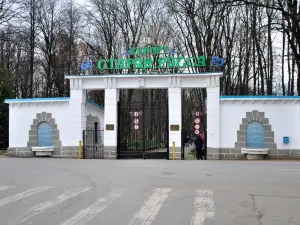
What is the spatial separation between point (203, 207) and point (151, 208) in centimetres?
107

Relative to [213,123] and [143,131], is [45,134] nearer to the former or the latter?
[143,131]

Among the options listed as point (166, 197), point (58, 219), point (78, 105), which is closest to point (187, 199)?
point (166, 197)

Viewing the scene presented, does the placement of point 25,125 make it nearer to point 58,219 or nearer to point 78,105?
point 78,105

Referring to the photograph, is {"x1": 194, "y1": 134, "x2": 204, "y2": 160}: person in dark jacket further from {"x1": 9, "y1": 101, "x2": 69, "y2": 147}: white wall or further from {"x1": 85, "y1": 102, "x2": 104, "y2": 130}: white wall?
{"x1": 9, "y1": 101, "x2": 69, "y2": 147}: white wall

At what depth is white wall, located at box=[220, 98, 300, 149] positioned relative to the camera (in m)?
22.3

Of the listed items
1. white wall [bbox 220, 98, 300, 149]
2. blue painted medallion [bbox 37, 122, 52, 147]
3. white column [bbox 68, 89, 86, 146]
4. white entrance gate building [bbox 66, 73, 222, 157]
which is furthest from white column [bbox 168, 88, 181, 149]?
blue painted medallion [bbox 37, 122, 52, 147]

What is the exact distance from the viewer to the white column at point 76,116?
2445cm

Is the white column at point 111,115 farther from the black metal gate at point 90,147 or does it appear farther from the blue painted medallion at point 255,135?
the blue painted medallion at point 255,135

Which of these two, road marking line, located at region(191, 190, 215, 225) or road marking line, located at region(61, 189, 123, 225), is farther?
road marking line, located at region(191, 190, 215, 225)

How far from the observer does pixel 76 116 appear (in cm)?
2452

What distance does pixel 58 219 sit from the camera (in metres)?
7.09

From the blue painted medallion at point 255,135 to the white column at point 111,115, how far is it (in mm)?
7742

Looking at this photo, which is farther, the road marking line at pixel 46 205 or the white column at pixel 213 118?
the white column at pixel 213 118

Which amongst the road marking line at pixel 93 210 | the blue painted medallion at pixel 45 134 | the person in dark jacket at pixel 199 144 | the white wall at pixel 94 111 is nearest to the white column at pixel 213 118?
the person in dark jacket at pixel 199 144
